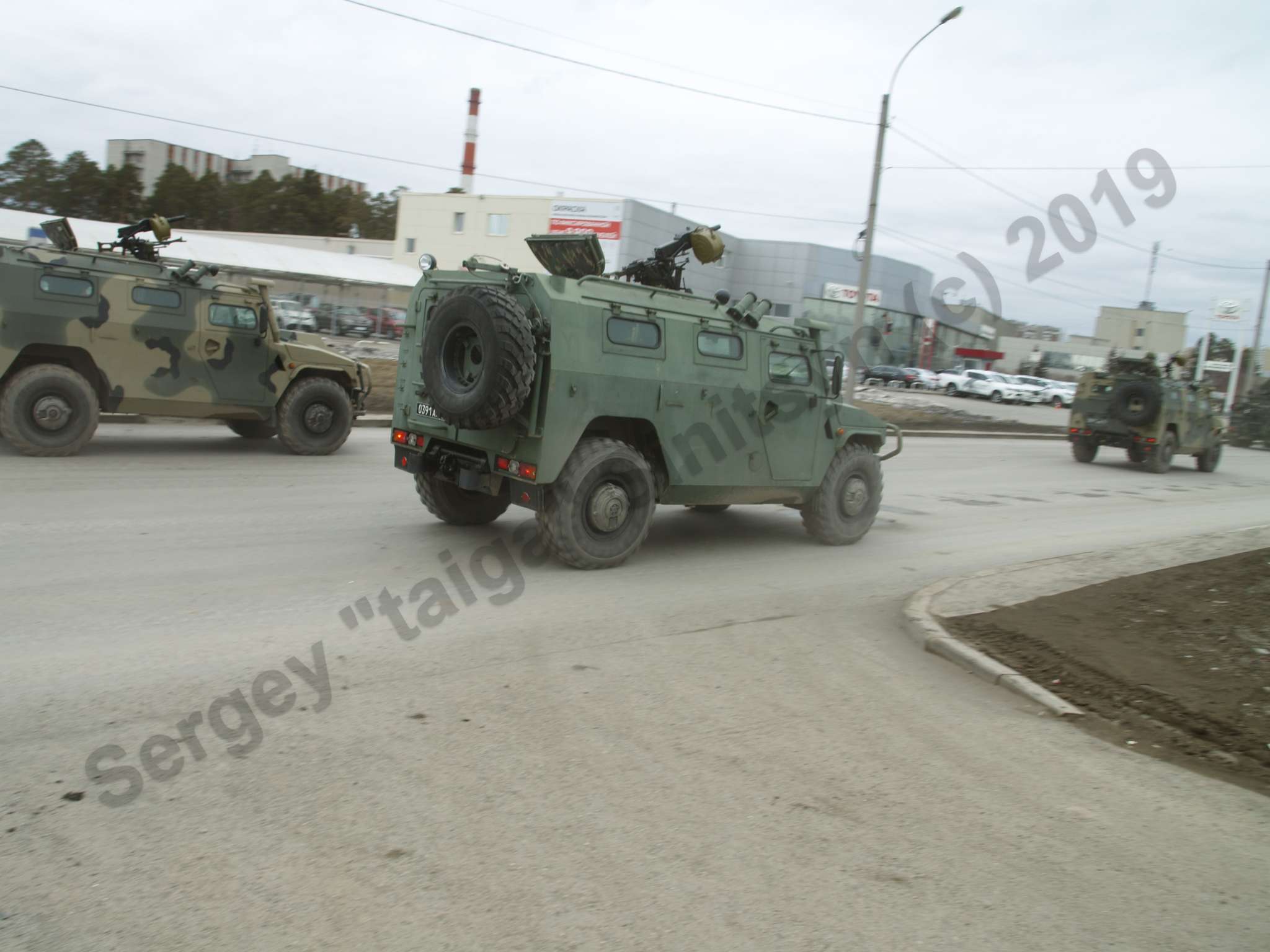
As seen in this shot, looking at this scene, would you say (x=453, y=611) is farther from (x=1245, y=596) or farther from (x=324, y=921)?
(x=1245, y=596)

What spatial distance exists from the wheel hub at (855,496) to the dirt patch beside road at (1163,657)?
259 centimetres

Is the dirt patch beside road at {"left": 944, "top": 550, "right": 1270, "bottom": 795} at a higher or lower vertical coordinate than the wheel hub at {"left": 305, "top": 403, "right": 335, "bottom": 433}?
lower

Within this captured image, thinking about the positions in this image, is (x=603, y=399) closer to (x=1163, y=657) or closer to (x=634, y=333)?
(x=634, y=333)

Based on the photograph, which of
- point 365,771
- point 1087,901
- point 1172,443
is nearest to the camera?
point 1087,901

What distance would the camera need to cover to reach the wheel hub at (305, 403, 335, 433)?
1262 cm

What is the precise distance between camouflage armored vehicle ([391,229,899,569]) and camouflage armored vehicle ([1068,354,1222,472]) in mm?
13801

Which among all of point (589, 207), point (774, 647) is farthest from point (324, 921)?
point (589, 207)

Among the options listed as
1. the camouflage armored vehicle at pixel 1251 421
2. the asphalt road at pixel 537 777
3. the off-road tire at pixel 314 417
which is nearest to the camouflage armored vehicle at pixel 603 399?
the asphalt road at pixel 537 777

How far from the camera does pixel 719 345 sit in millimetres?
8609

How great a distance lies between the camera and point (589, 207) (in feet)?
184

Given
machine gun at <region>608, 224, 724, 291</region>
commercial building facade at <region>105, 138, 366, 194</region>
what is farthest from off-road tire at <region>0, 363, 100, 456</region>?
commercial building facade at <region>105, 138, 366, 194</region>

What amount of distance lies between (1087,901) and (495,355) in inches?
201

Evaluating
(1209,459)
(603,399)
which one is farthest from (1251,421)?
(603,399)

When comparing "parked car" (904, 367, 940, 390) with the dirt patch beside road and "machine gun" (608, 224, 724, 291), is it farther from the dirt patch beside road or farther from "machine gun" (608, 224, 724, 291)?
the dirt patch beside road
